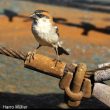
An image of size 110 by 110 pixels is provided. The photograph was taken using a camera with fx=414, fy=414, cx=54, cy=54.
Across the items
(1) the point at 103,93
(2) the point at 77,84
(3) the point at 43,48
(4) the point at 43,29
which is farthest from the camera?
(3) the point at 43,48

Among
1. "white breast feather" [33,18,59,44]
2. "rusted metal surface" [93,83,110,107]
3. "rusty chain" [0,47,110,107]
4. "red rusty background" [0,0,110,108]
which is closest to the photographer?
"rusty chain" [0,47,110,107]

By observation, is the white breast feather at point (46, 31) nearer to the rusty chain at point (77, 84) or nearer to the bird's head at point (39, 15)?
the bird's head at point (39, 15)

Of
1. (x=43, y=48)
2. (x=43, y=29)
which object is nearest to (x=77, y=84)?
(x=43, y=29)

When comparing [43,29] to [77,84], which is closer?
[77,84]

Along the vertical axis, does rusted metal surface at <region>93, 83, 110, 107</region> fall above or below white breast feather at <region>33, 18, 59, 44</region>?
above

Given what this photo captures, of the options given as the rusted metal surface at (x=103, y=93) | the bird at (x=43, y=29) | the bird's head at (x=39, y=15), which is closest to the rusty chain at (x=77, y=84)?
the rusted metal surface at (x=103, y=93)

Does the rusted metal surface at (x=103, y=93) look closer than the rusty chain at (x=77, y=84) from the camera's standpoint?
No


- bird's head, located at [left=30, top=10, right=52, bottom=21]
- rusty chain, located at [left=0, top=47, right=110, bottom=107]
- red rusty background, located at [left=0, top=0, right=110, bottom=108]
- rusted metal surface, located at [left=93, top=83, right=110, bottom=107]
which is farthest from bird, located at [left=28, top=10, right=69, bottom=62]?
red rusty background, located at [left=0, top=0, right=110, bottom=108]

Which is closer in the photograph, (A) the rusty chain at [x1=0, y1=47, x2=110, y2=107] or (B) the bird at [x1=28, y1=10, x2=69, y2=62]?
(A) the rusty chain at [x1=0, y1=47, x2=110, y2=107]

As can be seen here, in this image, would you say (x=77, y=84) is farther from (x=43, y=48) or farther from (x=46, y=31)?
(x=43, y=48)

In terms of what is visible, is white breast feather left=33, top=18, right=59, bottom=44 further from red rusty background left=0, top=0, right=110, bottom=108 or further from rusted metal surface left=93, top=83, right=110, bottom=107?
red rusty background left=0, top=0, right=110, bottom=108

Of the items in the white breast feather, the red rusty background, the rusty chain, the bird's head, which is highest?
the rusty chain
